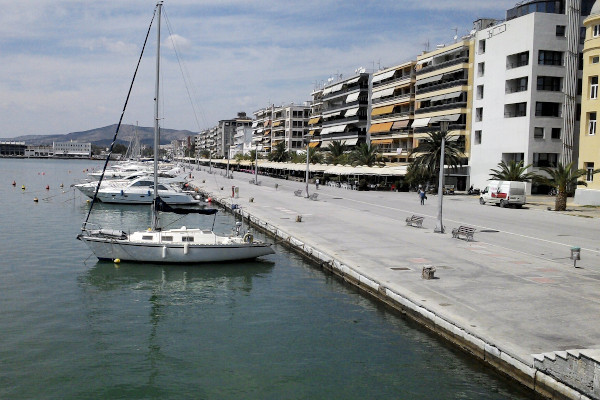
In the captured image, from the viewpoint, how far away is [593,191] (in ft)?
160

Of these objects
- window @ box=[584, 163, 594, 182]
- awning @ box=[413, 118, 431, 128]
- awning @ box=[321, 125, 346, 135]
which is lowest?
window @ box=[584, 163, 594, 182]

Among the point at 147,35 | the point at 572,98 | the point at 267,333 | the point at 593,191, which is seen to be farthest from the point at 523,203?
the point at 267,333

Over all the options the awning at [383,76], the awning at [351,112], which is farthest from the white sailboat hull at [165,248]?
the awning at [351,112]

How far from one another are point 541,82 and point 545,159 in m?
7.98

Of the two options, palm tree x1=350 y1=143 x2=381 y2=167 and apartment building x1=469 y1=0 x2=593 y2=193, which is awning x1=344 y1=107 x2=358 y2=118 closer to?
palm tree x1=350 y1=143 x2=381 y2=167

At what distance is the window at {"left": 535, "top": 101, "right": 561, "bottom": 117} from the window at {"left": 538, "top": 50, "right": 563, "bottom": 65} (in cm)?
414

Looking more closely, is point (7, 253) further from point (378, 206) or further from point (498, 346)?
point (378, 206)

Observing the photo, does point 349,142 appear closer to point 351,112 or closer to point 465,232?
point 351,112

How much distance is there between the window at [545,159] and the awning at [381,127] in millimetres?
34922

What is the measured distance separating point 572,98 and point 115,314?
2162 inches

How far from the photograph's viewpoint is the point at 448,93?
245 feet

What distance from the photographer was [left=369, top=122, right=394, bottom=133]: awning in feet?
306

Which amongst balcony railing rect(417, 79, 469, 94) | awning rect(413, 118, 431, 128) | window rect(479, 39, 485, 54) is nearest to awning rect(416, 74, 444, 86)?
balcony railing rect(417, 79, 469, 94)

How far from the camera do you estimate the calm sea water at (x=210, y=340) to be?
42.0 ft
